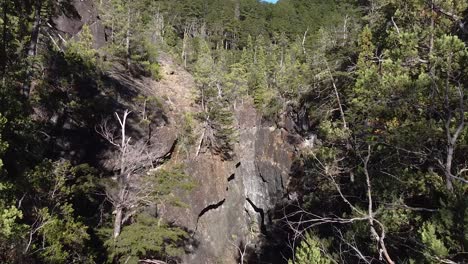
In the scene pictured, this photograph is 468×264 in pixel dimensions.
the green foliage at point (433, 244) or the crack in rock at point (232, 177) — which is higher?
the green foliage at point (433, 244)

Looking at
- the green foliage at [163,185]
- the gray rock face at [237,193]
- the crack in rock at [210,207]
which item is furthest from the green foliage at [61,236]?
the crack in rock at [210,207]

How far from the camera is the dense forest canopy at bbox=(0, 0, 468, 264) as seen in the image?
8.91 meters

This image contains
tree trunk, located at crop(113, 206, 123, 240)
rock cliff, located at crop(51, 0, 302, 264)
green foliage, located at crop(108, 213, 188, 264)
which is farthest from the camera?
rock cliff, located at crop(51, 0, 302, 264)

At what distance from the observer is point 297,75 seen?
2645cm

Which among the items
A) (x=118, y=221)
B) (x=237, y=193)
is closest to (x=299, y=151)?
(x=237, y=193)

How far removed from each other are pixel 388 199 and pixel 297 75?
1632 cm

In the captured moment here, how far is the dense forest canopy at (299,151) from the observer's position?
8.91 meters

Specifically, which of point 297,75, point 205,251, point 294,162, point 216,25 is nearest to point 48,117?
point 205,251

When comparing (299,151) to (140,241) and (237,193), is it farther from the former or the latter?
(140,241)

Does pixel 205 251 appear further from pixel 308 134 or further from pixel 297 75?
pixel 297 75

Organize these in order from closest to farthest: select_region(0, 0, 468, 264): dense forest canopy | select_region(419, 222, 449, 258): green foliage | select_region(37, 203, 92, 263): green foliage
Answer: select_region(419, 222, 449, 258): green foliage → select_region(0, 0, 468, 264): dense forest canopy → select_region(37, 203, 92, 263): green foliage

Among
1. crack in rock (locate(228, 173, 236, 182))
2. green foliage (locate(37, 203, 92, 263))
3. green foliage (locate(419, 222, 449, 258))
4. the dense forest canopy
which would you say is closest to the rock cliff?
crack in rock (locate(228, 173, 236, 182))

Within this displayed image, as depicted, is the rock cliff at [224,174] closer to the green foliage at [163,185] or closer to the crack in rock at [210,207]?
the crack in rock at [210,207]

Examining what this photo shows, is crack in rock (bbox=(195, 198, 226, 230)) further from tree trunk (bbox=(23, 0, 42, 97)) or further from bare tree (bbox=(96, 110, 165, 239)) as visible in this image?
tree trunk (bbox=(23, 0, 42, 97))
